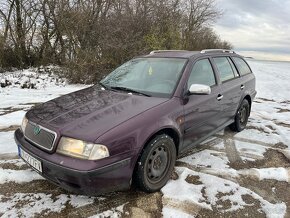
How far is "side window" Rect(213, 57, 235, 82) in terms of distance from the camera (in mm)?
4852

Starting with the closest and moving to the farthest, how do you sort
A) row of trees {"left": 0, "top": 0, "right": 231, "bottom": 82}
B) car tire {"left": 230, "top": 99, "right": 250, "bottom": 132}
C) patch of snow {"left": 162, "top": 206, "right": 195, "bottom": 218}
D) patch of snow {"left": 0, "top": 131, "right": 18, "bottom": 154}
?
patch of snow {"left": 162, "top": 206, "right": 195, "bottom": 218} < patch of snow {"left": 0, "top": 131, "right": 18, "bottom": 154} < car tire {"left": 230, "top": 99, "right": 250, "bottom": 132} < row of trees {"left": 0, "top": 0, "right": 231, "bottom": 82}

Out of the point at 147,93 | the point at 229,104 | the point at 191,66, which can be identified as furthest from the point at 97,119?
the point at 229,104

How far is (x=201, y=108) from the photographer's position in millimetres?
4121

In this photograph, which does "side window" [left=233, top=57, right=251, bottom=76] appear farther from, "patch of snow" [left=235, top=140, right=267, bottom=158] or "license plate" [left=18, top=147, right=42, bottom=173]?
"license plate" [left=18, top=147, right=42, bottom=173]

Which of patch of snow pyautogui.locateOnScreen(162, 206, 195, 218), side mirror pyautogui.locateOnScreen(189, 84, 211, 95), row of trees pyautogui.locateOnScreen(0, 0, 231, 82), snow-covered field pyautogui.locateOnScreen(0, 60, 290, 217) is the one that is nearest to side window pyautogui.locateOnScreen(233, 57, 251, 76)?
snow-covered field pyautogui.locateOnScreen(0, 60, 290, 217)

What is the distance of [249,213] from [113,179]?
5.04 ft

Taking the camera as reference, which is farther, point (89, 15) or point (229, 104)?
point (89, 15)

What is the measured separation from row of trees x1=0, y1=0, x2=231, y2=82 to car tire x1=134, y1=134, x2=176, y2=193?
908 cm

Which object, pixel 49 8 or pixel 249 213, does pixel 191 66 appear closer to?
pixel 249 213

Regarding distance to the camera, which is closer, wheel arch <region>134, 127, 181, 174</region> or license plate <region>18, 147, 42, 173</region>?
license plate <region>18, 147, 42, 173</region>

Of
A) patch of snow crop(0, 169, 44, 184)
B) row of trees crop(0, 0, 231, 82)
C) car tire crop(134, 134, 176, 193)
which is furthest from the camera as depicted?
row of trees crop(0, 0, 231, 82)

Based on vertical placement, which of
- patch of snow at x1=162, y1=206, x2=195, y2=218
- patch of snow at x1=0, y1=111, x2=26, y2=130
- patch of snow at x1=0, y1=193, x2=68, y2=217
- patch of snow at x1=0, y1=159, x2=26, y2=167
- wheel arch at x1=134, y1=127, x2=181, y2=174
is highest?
wheel arch at x1=134, y1=127, x2=181, y2=174

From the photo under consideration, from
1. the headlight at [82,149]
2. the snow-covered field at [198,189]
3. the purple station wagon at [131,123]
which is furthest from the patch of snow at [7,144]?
the headlight at [82,149]

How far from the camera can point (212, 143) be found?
5191 millimetres
